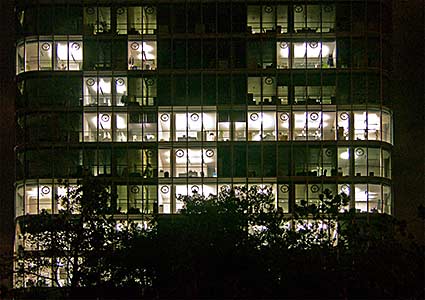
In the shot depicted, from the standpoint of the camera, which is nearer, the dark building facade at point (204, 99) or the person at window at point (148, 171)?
the dark building facade at point (204, 99)

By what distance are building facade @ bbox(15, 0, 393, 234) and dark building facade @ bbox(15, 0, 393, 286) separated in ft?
0.51

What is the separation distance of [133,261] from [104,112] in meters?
43.4

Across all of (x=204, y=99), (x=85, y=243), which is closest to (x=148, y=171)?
(x=204, y=99)

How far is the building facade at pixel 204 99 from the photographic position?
15412 cm

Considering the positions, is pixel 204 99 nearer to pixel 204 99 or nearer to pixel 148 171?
pixel 204 99

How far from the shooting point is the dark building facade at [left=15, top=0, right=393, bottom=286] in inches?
6068

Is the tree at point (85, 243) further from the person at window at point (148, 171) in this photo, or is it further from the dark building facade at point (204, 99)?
the dark building facade at point (204, 99)

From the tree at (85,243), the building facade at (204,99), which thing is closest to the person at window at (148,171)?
the building facade at (204,99)

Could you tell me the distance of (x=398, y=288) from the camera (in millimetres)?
101000

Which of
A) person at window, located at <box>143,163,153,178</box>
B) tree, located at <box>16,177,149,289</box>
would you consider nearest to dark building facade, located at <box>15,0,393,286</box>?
person at window, located at <box>143,163,153,178</box>

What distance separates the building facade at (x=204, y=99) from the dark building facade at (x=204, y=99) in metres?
0.16

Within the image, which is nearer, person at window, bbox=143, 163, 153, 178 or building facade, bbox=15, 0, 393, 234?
building facade, bbox=15, 0, 393, 234

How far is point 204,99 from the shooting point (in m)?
155

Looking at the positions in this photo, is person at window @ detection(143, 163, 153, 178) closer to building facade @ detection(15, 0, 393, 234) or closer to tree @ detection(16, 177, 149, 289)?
building facade @ detection(15, 0, 393, 234)
